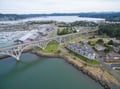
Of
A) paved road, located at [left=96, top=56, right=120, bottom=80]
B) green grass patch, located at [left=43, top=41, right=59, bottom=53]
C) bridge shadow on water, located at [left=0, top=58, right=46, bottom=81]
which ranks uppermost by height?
paved road, located at [left=96, top=56, right=120, bottom=80]

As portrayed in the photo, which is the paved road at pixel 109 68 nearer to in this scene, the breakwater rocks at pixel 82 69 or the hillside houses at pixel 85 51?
the hillside houses at pixel 85 51

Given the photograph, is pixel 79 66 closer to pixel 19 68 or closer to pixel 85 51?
pixel 85 51

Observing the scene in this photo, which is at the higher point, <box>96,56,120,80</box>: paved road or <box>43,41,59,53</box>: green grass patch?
<box>96,56,120,80</box>: paved road

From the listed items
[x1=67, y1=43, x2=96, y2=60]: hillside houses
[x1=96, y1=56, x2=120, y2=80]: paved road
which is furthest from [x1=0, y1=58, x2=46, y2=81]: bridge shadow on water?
[x1=96, y1=56, x2=120, y2=80]: paved road

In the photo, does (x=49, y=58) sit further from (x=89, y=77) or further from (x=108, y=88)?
(x=108, y=88)

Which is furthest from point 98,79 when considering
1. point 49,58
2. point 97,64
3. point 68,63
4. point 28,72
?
point 49,58

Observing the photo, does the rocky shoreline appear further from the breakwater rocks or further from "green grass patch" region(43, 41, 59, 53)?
"green grass patch" region(43, 41, 59, 53)

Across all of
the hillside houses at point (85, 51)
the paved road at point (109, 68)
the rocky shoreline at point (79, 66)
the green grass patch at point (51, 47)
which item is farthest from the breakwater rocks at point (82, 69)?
the hillside houses at point (85, 51)
